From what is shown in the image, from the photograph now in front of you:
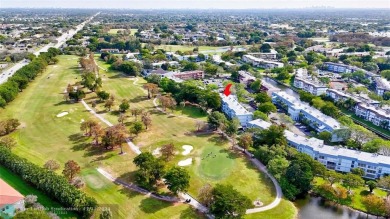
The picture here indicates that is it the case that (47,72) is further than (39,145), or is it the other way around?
(47,72)

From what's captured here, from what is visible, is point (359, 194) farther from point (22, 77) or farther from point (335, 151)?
point (22, 77)

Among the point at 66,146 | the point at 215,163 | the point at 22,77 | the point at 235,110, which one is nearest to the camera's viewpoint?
the point at 215,163

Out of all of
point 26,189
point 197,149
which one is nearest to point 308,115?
point 197,149

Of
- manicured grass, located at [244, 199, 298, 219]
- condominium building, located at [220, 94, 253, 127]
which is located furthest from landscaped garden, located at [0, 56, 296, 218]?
condominium building, located at [220, 94, 253, 127]

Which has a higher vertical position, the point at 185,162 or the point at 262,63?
the point at 262,63

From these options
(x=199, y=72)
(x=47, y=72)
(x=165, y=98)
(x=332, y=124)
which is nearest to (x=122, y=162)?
(x=165, y=98)

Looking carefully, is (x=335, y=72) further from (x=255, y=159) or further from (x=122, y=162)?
(x=122, y=162)

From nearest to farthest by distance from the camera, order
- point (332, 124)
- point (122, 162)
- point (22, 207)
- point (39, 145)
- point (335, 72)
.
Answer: point (22, 207) < point (122, 162) < point (39, 145) < point (332, 124) < point (335, 72)

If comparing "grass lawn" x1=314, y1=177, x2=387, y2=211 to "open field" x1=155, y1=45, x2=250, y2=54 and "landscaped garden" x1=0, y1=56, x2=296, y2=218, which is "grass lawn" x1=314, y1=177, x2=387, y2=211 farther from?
"open field" x1=155, y1=45, x2=250, y2=54
